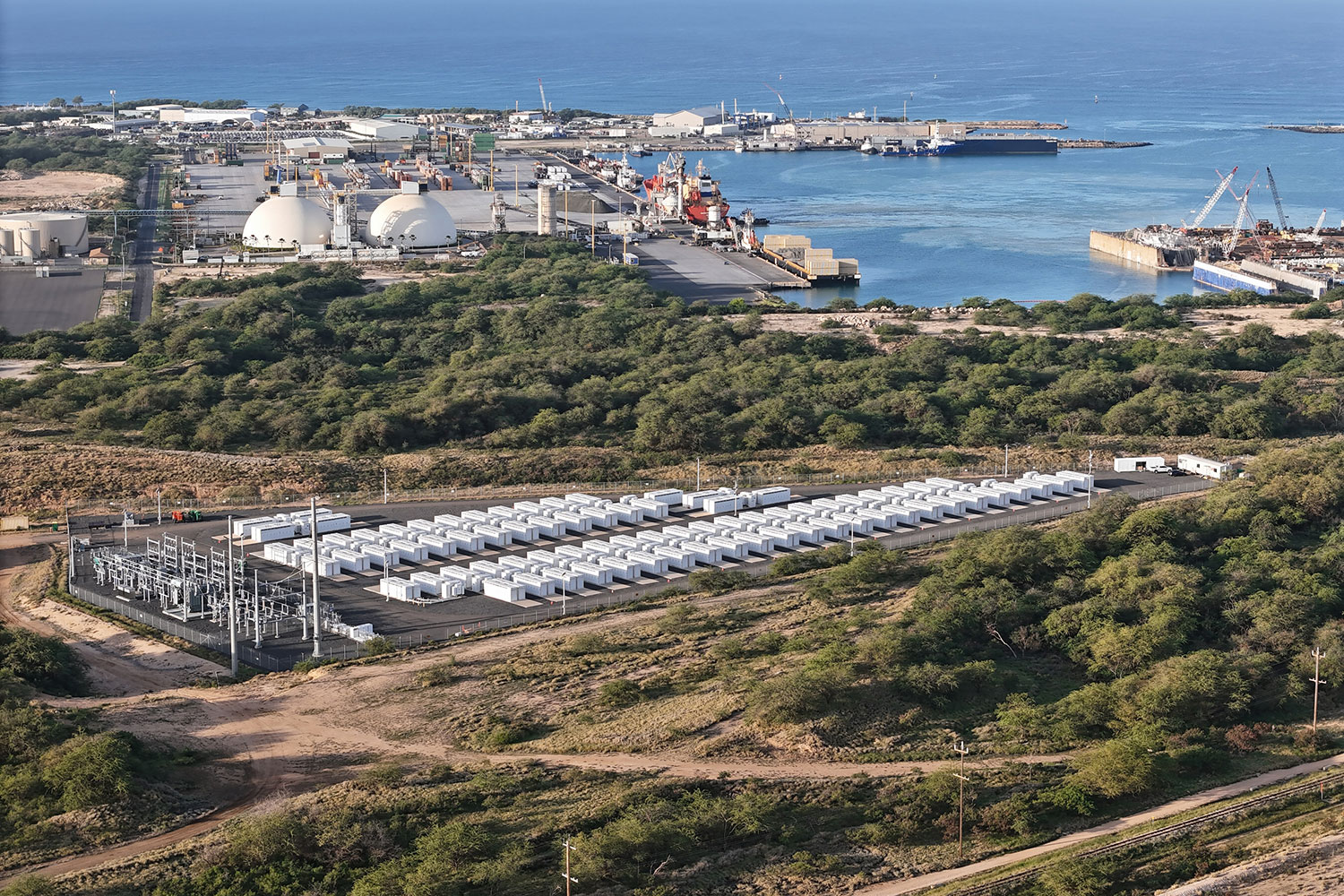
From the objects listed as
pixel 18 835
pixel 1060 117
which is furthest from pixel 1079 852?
pixel 1060 117

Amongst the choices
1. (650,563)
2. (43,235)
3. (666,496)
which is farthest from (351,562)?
(43,235)

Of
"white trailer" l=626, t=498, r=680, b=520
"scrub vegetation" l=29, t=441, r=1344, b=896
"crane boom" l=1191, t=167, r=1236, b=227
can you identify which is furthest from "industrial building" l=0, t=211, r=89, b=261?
"crane boom" l=1191, t=167, r=1236, b=227

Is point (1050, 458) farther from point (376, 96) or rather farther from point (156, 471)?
point (376, 96)

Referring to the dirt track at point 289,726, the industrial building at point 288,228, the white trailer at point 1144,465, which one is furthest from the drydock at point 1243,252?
the dirt track at point 289,726

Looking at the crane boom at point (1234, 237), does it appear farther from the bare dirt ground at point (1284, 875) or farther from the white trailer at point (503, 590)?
the bare dirt ground at point (1284, 875)

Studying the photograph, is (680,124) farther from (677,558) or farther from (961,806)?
(961,806)

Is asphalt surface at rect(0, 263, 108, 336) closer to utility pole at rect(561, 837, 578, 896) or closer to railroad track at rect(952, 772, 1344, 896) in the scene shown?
utility pole at rect(561, 837, 578, 896)

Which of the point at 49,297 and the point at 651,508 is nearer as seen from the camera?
the point at 651,508
